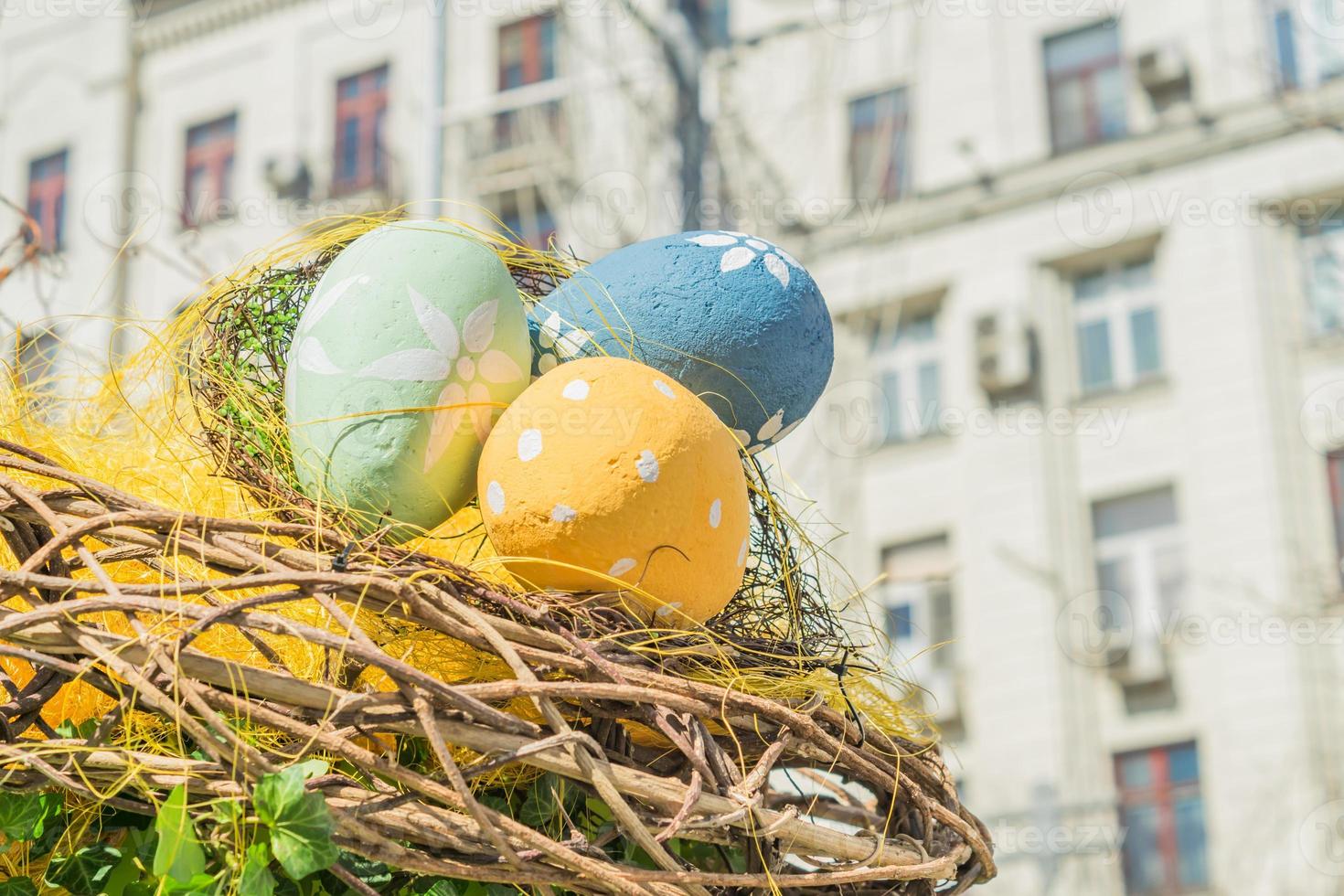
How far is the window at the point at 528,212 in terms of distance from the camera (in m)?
14.8

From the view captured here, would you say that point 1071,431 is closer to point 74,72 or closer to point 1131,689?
point 1131,689

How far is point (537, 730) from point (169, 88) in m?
16.8

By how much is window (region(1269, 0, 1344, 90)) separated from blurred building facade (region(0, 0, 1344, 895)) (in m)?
0.04

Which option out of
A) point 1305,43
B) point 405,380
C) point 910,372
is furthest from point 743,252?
point 910,372

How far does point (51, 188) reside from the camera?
1702 centimetres

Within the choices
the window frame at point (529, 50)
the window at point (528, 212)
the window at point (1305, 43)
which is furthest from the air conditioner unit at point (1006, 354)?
the window frame at point (529, 50)

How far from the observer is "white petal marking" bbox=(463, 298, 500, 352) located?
198cm

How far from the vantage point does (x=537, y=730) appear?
1.60m

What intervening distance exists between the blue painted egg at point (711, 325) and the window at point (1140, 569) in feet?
36.4

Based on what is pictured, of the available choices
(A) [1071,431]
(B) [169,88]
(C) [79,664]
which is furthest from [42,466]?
(B) [169,88]

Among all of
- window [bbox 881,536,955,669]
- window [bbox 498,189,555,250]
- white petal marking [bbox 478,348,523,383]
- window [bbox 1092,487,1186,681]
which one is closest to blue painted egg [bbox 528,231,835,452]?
white petal marking [bbox 478,348,523,383]

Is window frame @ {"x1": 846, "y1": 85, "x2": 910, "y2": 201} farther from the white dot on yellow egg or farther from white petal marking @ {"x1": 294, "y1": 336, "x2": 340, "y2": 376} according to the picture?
the white dot on yellow egg

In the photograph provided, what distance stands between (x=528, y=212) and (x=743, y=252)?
42.6 ft

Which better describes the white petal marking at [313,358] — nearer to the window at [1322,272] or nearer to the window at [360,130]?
the window at [1322,272]
